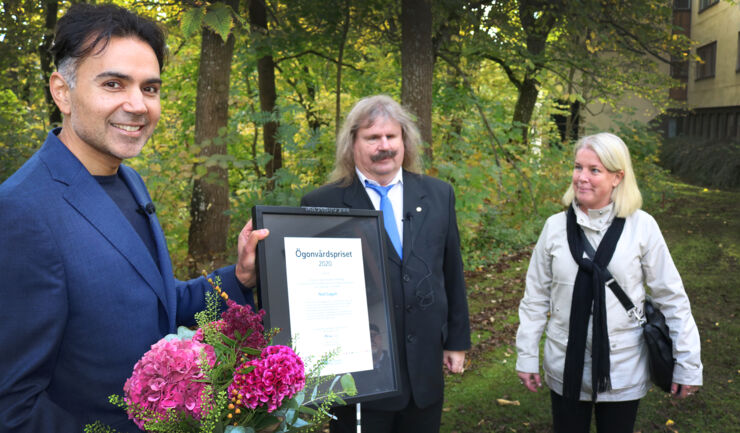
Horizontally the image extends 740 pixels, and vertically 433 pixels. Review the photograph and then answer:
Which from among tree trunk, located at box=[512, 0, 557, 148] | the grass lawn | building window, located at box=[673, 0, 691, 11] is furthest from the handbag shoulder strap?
building window, located at box=[673, 0, 691, 11]

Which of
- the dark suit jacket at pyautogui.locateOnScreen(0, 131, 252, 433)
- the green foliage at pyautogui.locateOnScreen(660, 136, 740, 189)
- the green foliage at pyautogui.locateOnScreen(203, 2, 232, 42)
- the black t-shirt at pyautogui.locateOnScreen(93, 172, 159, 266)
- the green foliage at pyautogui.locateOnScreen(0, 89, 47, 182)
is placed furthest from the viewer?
the green foliage at pyautogui.locateOnScreen(660, 136, 740, 189)

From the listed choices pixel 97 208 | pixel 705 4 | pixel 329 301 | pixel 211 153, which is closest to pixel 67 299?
pixel 97 208

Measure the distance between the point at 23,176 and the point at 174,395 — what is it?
2.85ft

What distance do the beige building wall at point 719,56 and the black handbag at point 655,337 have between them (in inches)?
902

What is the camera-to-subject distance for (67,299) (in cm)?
178

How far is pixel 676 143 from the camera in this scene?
1083 inches

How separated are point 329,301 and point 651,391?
14.5ft

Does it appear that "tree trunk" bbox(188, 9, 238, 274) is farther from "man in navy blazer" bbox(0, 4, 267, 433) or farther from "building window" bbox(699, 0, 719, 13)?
"building window" bbox(699, 0, 719, 13)

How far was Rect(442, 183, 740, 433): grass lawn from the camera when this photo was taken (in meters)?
5.15

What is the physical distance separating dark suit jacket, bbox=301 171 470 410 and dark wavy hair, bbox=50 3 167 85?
1.70 metres

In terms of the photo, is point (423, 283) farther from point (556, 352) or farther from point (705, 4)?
point (705, 4)

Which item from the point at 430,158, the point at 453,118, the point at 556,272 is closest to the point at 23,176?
the point at 556,272

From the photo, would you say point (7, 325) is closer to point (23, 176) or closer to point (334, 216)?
point (23, 176)

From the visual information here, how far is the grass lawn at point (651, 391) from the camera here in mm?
5152
